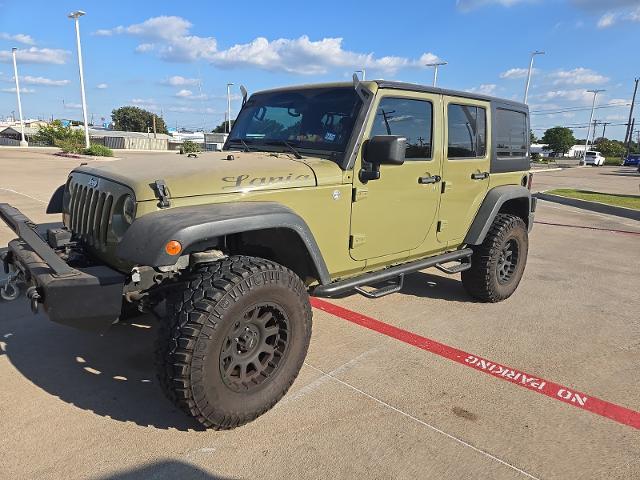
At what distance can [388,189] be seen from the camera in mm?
3502

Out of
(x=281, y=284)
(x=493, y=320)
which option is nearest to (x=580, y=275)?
(x=493, y=320)

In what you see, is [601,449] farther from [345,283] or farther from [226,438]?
[226,438]

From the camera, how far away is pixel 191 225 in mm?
2332

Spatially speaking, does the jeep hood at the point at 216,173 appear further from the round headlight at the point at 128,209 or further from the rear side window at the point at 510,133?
the rear side window at the point at 510,133

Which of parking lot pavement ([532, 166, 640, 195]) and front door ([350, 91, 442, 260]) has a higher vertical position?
front door ([350, 91, 442, 260])

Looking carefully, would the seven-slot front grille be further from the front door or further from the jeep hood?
the front door

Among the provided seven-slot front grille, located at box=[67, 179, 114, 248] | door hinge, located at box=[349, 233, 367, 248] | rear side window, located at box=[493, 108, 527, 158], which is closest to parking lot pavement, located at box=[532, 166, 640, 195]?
rear side window, located at box=[493, 108, 527, 158]

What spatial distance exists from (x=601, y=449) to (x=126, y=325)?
3.51 meters

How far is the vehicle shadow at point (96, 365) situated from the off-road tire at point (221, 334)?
9.4 inches

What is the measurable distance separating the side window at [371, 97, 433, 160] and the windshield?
9.1 inches

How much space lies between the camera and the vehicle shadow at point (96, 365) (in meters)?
2.81

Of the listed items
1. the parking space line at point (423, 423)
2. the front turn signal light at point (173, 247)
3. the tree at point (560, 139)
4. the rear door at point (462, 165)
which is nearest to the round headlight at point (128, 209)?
the front turn signal light at point (173, 247)

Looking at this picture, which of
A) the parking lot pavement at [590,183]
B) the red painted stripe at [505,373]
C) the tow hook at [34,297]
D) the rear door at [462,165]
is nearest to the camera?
the tow hook at [34,297]

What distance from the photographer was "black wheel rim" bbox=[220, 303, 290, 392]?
2629 millimetres
